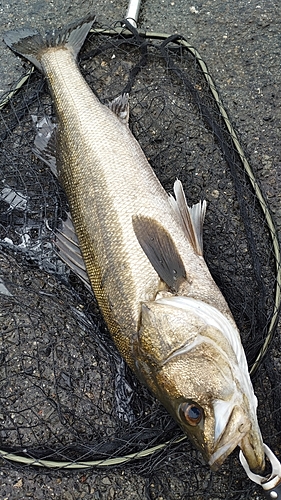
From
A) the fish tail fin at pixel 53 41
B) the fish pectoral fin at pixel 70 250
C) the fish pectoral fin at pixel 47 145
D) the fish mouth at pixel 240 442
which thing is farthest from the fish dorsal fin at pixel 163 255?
the fish tail fin at pixel 53 41

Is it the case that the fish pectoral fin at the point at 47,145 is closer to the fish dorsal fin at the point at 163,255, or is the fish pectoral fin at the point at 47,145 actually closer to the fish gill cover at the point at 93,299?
the fish gill cover at the point at 93,299

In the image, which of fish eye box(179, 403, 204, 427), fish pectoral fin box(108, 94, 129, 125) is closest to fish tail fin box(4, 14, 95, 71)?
fish pectoral fin box(108, 94, 129, 125)

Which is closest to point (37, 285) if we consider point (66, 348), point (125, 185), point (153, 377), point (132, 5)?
point (66, 348)

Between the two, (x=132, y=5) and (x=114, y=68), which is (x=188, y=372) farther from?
(x=132, y=5)

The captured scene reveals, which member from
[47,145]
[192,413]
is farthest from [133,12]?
[192,413]

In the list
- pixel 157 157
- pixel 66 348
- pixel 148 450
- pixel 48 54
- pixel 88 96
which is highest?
pixel 48 54

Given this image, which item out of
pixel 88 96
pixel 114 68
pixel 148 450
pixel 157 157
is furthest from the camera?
pixel 114 68

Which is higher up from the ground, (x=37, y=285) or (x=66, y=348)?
(x=37, y=285)

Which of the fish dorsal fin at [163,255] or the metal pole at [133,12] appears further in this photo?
the metal pole at [133,12]
